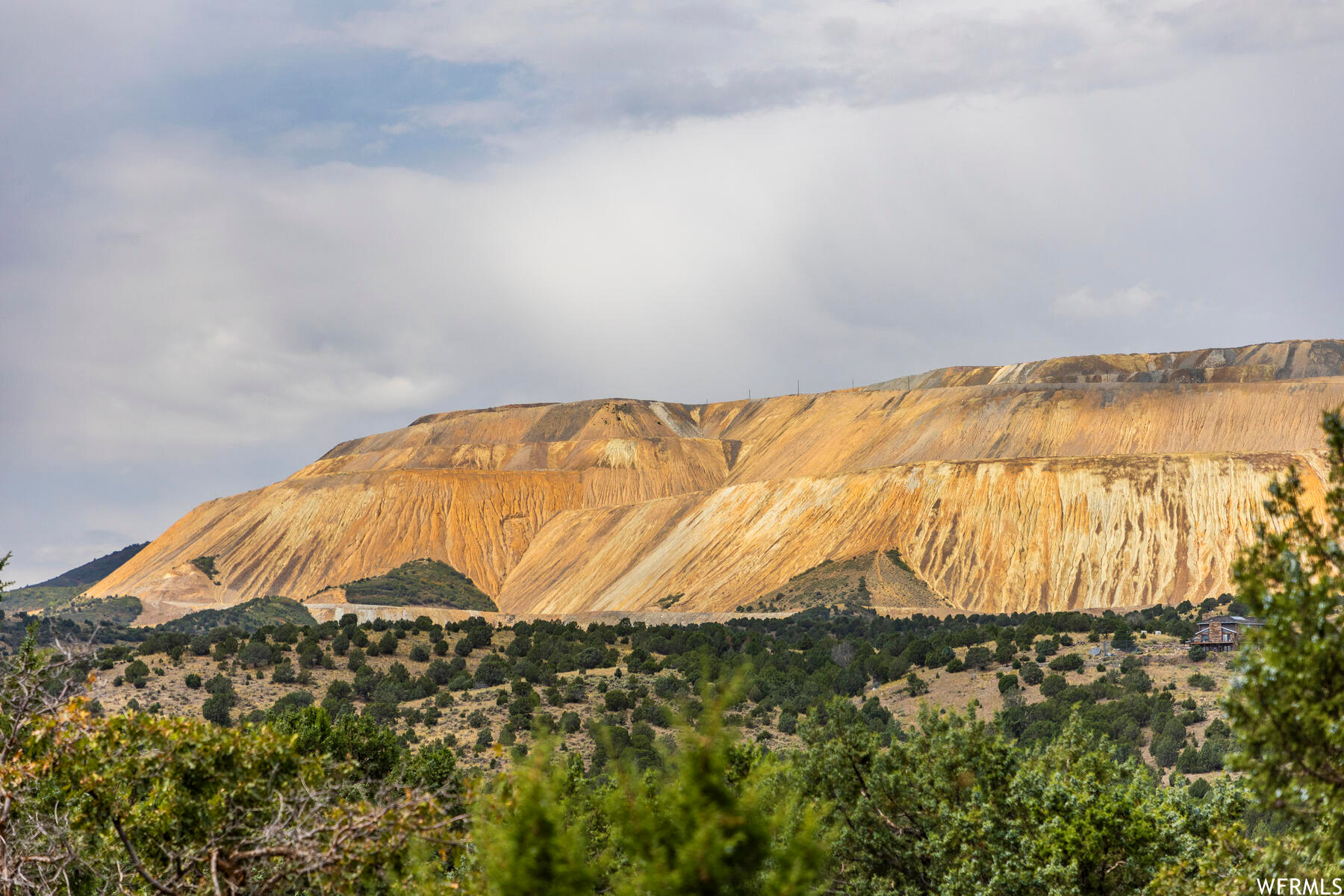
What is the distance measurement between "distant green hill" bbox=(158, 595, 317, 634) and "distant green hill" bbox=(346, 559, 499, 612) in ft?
20.1

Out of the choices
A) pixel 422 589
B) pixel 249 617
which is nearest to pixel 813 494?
pixel 422 589

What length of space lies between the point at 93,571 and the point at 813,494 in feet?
433

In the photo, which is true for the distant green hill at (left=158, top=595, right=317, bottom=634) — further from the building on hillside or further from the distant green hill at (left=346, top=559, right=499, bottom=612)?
the building on hillside

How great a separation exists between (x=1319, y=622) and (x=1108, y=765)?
31.2 ft

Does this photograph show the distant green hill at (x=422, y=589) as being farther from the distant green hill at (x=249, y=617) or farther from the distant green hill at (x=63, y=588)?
the distant green hill at (x=63, y=588)

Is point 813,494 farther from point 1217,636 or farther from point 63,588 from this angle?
point 63,588

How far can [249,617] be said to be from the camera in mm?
104125

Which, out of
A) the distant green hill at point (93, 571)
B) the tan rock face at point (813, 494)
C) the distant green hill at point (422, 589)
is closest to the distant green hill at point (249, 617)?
the distant green hill at point (422, 589)

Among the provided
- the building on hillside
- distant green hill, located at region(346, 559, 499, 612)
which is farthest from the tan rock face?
the building on hillside

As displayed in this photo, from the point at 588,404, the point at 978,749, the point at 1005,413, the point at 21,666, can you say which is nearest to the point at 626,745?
the point at 978,749

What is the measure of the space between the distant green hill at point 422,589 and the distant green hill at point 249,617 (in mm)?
6138

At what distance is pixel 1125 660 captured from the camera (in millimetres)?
51250

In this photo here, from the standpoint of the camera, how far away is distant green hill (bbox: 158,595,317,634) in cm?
10219

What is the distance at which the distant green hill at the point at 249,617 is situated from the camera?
335 feet
